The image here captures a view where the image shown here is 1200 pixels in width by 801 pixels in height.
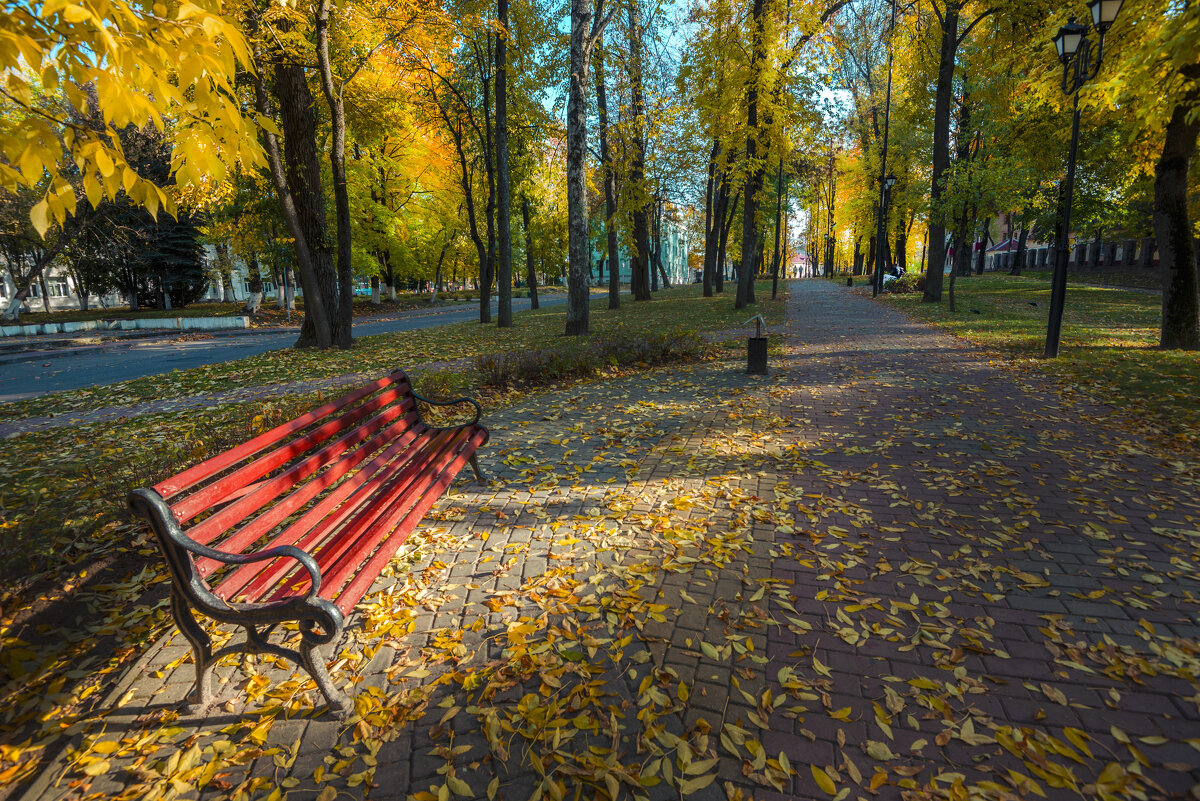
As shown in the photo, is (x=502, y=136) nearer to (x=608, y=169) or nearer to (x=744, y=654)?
(x=608, y=169)

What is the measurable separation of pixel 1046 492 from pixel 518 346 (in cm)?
976

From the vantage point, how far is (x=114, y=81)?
2.09m

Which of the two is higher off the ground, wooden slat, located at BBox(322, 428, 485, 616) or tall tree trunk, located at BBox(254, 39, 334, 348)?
tall tree trunk, located at BBox(254, 39, 334, 348)

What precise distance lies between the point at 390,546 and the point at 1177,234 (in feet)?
40.6

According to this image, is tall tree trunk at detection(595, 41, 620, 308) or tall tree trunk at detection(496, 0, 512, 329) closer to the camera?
tall tree trunk at detection(496, 0, 512, 329)

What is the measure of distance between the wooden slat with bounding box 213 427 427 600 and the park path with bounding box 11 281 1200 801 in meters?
0.51

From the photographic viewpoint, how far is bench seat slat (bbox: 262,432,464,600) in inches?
103

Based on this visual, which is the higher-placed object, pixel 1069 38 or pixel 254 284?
pixel 1069 38

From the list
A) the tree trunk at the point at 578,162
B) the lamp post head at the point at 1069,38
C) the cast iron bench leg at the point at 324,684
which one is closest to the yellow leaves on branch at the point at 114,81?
the cast iron bench leg at the point at 324,684

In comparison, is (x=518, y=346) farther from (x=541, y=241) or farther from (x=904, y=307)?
Result: (x=541, y=241)

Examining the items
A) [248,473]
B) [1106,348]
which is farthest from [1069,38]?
[248,473]

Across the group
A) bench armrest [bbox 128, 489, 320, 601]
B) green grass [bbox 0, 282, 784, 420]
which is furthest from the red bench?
green grass [bbox 0, 282, 784, 420]

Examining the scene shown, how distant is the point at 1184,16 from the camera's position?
19.7 feet

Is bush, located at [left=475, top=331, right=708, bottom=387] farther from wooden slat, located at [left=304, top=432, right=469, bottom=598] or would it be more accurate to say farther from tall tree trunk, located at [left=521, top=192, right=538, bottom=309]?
tall tree trunk, located at [left=521, top=192, right=538, bottom=309]
